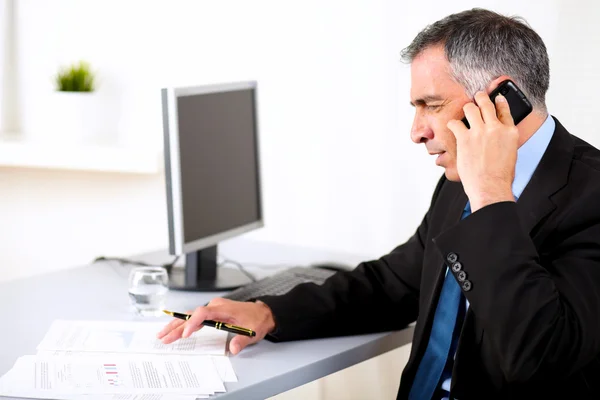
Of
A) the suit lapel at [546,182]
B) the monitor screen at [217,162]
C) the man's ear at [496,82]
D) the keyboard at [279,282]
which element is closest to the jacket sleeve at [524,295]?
the suit lapel at [546,182]

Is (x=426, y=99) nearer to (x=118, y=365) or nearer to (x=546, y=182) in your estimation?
(x=546, y=182)

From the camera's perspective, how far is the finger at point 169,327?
5.60 ft

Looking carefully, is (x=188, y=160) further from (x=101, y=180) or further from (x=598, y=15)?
(x=101, y=180)

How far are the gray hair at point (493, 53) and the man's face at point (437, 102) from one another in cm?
2

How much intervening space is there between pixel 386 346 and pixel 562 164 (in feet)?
1.94

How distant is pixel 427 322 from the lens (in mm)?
1703

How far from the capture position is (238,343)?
5.52 feet

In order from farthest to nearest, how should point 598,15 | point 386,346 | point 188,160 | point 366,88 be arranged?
→ point 366,88
point 598,15
point 188,160
point 386,346

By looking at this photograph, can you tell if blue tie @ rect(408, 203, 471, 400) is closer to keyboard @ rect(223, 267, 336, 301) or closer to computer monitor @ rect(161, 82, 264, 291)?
keyboard @ rect(223, 267, 336, 301)

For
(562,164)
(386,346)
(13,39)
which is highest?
(13,39)

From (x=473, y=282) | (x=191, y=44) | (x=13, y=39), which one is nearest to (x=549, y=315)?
(x=473, y=282)

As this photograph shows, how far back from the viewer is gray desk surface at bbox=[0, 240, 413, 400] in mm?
1593

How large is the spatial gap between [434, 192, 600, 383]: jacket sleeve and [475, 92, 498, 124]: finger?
0.53 feet

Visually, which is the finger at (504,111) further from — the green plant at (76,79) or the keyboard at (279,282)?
the green plant at (76,79)
